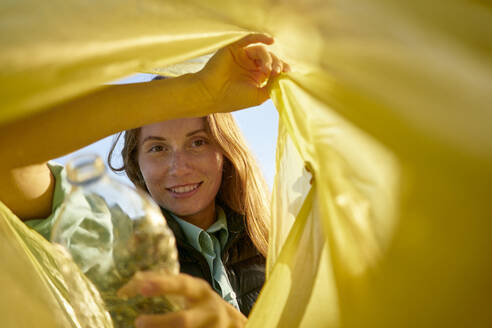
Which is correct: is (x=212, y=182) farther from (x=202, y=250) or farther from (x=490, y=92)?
(x=490, y=92)

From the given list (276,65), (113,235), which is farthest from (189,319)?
(276,65)

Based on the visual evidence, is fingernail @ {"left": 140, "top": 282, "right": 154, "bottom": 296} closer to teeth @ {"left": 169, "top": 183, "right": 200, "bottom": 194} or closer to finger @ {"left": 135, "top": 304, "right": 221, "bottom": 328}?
finger @ {"left": 135, "top": 304, "right": 221, "bottom": 328}

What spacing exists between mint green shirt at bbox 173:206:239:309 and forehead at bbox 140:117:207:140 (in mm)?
290

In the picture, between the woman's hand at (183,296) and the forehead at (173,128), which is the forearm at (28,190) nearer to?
the woman's hand at (183,296)

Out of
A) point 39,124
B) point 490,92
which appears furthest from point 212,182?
point 490,92

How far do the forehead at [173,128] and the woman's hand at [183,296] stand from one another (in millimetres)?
1043

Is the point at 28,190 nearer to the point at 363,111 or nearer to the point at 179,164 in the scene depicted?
the point at 363,111

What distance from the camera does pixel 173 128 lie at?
177 cm

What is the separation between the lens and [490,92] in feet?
2.24

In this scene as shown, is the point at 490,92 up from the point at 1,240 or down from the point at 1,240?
up

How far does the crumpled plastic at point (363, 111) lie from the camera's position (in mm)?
669

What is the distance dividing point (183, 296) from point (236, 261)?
3.43 feet

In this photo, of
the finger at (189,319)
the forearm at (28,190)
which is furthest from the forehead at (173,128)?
the finger at (189,319)

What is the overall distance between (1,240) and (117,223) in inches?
9.2
